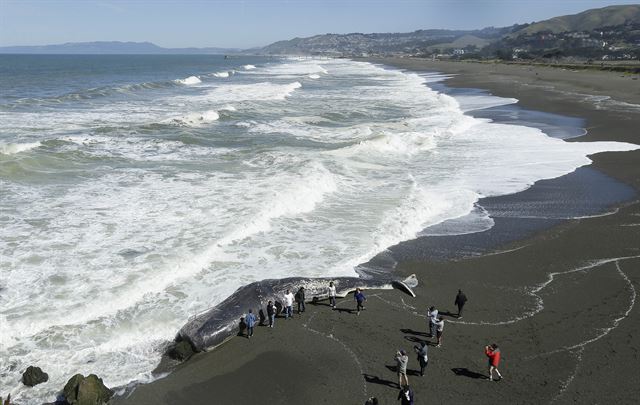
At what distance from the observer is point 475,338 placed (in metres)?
12.3

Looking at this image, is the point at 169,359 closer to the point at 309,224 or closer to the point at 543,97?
the point at 309,224

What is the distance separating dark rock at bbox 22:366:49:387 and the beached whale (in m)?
2.85

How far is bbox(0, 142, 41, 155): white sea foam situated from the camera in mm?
28391

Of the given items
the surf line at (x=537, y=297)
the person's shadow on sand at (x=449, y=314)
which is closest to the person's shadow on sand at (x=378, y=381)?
the surf line at (x=537, y=297)

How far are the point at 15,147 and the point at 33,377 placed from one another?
22740mm

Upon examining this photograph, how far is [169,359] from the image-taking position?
1154 centimetres

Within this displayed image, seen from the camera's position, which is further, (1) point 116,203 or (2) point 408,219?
(1) point 116,203

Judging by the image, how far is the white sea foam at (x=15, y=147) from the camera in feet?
93.1

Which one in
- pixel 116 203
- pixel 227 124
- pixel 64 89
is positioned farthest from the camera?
pixel 64 89

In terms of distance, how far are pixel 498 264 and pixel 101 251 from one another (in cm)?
1265

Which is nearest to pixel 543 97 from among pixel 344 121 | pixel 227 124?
pixel 344 121

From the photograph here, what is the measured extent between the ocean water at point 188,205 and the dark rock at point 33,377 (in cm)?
19

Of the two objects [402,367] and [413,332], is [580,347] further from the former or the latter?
[402,367]

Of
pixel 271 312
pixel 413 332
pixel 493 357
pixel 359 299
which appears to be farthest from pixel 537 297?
pixel 271 312
